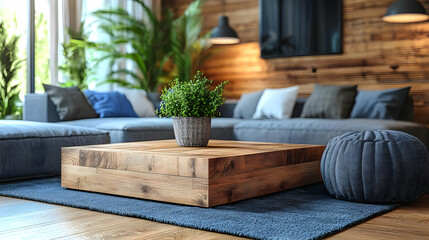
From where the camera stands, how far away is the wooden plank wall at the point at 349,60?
488 centimetres

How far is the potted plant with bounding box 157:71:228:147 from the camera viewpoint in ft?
8.48

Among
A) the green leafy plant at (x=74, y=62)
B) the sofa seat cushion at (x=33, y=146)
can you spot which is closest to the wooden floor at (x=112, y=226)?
the sofa seat cushion at (x=33, y=146)

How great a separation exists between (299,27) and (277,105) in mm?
1282

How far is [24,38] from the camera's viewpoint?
203 inches

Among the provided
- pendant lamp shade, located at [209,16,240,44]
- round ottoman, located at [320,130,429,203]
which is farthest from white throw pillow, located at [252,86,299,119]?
round ottoman, located at [320,130,429,203]

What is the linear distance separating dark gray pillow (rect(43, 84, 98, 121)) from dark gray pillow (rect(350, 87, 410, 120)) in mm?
2379

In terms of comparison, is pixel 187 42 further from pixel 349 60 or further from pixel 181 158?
pixel 181 158

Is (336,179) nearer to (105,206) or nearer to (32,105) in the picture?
(105,206)

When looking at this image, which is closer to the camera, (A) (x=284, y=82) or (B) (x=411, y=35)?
(B) (x=411, y=35)

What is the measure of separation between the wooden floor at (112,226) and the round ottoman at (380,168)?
12 cm

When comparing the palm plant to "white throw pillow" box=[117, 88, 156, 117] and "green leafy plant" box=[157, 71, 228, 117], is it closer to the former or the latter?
"white throw pillow" box=[117, 88, 156, 117]

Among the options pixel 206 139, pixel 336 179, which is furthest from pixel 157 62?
pixel 336 179

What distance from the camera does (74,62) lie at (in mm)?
5391

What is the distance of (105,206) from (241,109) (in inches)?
119
